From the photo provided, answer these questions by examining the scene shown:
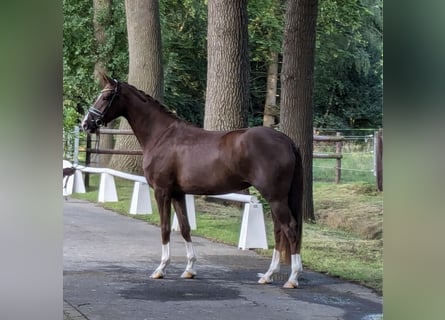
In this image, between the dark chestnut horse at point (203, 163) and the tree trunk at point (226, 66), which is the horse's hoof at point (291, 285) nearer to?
the dark chestnut horse at point (203, 163)

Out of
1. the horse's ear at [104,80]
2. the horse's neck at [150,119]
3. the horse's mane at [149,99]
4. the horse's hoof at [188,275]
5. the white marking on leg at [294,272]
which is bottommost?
the horse's hoof at [188,275]

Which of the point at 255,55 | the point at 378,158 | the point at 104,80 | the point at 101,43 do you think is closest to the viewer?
the point at 378,158

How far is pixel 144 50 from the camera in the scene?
450 cm

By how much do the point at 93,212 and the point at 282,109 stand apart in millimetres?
1748

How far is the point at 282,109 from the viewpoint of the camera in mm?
4680

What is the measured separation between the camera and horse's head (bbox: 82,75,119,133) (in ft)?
13.0

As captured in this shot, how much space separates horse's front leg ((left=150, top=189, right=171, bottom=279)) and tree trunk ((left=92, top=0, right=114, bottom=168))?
23.8 inches

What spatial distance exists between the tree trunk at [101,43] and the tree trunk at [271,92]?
127 cm

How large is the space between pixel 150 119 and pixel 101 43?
2.20 feet

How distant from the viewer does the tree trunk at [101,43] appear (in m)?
4.31

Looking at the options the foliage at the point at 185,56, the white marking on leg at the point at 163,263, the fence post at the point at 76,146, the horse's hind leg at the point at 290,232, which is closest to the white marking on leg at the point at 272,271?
the horse's hind leg at the point at 290,232

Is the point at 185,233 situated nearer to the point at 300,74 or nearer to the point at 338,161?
the point at 338,161

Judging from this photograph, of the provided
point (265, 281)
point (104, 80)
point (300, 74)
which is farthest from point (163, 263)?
point (300, 74)
